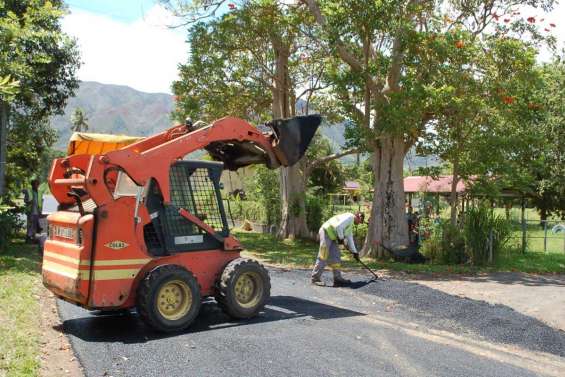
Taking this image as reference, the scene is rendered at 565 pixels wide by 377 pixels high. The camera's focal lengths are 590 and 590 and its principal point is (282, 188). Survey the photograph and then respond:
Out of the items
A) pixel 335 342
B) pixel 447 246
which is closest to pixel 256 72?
pixel 447 246

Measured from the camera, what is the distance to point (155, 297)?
7504 mm

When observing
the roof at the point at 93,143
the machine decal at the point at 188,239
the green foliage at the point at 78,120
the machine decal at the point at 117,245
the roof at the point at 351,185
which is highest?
the green foliage at the point at 78,120

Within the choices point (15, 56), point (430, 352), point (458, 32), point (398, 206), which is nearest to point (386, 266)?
point (398, 206)

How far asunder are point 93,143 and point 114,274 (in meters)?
2.70

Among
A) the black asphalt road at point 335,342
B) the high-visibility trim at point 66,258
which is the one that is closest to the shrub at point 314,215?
the black asphalt road at point 335,342

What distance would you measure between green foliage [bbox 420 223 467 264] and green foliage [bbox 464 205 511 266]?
0.30m

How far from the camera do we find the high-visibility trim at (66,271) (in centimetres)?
726

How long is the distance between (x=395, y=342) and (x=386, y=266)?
7791 mm

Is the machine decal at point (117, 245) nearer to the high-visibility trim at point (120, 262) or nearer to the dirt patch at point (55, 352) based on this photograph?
the high-visibility trim at point (120, 262)

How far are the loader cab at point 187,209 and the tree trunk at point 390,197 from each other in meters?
8.80

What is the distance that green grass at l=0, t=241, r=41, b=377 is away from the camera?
5.98 m

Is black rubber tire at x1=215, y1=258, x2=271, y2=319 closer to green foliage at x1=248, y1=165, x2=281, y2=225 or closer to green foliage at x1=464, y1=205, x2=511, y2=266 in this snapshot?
green foliage at x1=464, y1=205, x2=511, y2=266

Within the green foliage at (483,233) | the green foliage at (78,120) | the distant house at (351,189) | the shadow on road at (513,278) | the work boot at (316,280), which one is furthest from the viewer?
the green foliage at (78,120)

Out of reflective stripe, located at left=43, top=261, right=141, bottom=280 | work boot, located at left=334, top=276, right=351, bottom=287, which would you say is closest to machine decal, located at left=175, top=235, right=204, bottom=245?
reflective stripe, located at left=43, top=261, right=141, bottom=280
